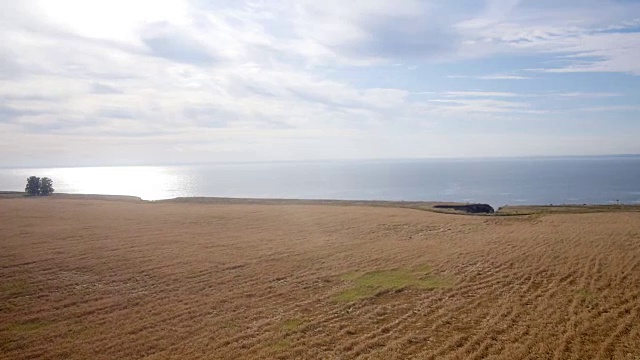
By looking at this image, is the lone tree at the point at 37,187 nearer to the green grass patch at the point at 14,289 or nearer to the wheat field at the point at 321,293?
the wheat field at the point at 321,293

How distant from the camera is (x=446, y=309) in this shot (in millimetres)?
17281

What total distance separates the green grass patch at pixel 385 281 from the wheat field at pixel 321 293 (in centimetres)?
10

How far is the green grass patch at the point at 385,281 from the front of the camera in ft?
63.6

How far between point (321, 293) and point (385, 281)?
359cm

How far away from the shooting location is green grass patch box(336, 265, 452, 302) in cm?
1939

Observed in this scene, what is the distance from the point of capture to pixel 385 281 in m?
21.2

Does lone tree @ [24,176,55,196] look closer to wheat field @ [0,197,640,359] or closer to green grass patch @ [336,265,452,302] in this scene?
wheat field @ [0,197,640,359]

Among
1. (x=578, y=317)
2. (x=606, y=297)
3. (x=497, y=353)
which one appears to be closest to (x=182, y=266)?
(x=497, y=353)

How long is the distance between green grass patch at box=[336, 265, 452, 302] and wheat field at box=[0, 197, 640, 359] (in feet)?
0.32

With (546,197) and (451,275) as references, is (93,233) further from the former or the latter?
(546,197)

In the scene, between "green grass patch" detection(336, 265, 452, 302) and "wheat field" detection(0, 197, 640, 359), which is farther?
"green grass patch" detection(336, 265, 452, 302)

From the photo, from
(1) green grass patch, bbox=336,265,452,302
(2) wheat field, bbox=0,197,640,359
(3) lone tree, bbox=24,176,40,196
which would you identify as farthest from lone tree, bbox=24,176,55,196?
(1) green grass patch, bbox=336,265,452,302

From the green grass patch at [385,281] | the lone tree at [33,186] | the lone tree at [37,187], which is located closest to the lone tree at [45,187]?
the lone tree at [37,187]

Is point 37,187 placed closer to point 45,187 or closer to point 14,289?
point 45,187
